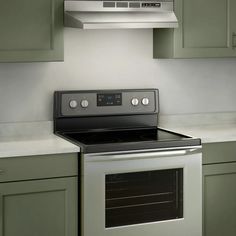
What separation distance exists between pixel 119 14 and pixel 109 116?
68 centimetres

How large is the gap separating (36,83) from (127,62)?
2.00 ft

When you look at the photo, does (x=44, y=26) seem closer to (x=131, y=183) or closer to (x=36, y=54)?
(x=36, y=54)

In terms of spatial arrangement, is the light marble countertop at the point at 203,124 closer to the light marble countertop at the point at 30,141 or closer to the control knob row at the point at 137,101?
the control knob row at the point at 137,101

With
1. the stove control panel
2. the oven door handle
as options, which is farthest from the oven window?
the stove control panel

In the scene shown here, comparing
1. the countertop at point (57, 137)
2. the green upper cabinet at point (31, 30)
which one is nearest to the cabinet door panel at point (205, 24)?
the countertop at point (57, 137)

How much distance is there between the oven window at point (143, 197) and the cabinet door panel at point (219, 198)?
0.66 feet

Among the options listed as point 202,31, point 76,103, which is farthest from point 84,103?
point 202,31

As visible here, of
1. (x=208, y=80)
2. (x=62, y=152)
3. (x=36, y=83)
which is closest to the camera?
(x=62, y=152)

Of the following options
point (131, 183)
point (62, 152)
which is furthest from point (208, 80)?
point (62, 152)

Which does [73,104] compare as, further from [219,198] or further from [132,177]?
[219,198]

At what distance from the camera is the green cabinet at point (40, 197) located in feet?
9.89

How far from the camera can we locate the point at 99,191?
3.13m

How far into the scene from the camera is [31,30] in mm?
3197

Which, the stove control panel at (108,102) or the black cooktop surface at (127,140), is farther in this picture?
the stove control panel at (108,102)
